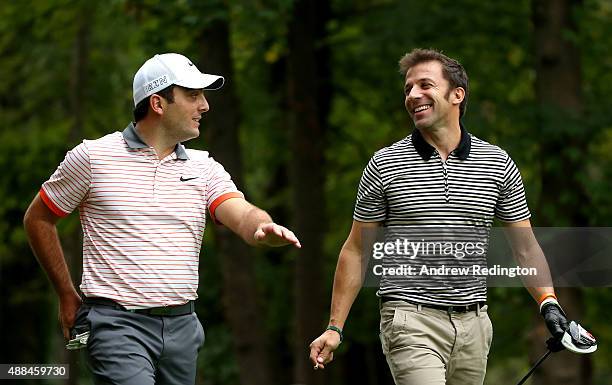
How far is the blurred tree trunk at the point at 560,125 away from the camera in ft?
44.1

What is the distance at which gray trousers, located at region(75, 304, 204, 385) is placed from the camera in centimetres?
530

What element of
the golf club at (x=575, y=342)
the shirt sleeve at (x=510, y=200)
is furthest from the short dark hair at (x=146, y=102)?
the golf club at (x=575, y=342)

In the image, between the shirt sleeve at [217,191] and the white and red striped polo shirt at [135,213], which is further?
the shirt sleeve at [217,191]

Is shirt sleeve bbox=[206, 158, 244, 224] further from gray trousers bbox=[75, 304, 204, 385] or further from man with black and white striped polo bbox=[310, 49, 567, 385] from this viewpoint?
man with black and white striped polo bbox=[310, 49, 567, 385]

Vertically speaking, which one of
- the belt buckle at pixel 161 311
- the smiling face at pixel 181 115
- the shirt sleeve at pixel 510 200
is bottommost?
the belt buckle at pixel 161 311

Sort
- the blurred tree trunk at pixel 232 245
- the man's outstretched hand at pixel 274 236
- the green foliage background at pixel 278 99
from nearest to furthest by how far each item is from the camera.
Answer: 1. the man's outstretched hand at pixel 274 236
2. the blurred tree trunk at pixel 232 245
3. the green foliage background at pixel 278 99

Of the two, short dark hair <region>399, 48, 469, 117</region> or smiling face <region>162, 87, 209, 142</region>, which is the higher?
short dark hair <region>399, 48, 469, 117</region>

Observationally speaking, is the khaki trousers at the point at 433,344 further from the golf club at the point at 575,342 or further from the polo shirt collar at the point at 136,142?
the polo shirt collar at the point at 136,142

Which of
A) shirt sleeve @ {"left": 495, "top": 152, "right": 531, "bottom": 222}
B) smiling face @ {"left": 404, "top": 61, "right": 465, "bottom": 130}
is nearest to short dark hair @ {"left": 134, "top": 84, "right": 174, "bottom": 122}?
smiling face @ {"left": 404, "top": 61, "right": 465, "bottom": 130}

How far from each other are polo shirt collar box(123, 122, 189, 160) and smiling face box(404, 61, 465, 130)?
111cm

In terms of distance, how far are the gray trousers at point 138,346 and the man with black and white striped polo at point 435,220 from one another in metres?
0.64

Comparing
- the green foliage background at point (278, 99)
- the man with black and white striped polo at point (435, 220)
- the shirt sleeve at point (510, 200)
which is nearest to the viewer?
the man with black and white striped polo at point (435, 220)

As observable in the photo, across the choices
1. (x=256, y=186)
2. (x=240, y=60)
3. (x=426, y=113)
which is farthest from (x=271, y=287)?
(x=426, y=113)

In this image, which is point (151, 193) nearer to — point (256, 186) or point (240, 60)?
point (240, 60)
